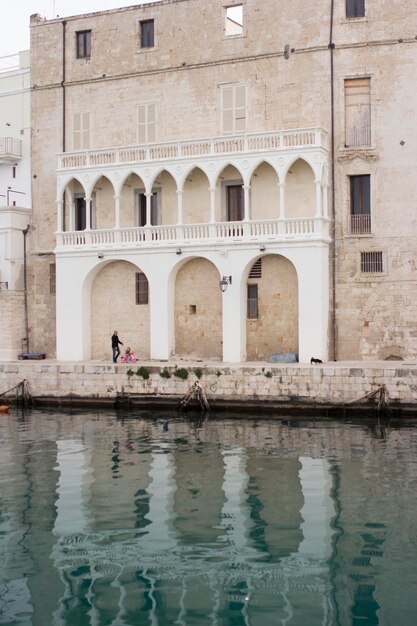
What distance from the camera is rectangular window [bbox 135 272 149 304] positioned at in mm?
34531

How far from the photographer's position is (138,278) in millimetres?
34656

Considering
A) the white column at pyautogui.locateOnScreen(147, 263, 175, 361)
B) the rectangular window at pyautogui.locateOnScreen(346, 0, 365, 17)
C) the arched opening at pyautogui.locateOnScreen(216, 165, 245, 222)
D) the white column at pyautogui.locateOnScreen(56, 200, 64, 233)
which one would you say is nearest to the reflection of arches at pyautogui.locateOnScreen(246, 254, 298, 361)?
the arched opening at pyautogui.locateOnScreen(216, 165, 245, 222)

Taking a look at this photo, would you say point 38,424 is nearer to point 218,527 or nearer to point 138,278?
point 138,278

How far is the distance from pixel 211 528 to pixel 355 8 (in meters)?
22.3

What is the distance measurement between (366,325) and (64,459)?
13440 mm

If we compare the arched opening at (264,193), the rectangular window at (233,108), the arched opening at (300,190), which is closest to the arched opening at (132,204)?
the rectangular window at (233,108)

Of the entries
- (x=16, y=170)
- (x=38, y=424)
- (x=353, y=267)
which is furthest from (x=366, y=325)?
(x=16, y=170)

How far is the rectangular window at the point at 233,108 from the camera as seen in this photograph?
3319cm

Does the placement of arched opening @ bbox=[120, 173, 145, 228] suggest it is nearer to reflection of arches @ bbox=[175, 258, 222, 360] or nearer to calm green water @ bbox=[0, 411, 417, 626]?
reflection of arches @ bbox=[175, 258, 222, 360]

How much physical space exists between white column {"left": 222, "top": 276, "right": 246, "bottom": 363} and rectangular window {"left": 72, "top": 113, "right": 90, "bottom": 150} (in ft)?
30.6

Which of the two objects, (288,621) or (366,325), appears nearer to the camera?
(288,621)

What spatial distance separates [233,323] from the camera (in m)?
31.6

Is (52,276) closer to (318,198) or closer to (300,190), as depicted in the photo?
(300,190)

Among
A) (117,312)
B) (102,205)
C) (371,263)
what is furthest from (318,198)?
(102,205)
